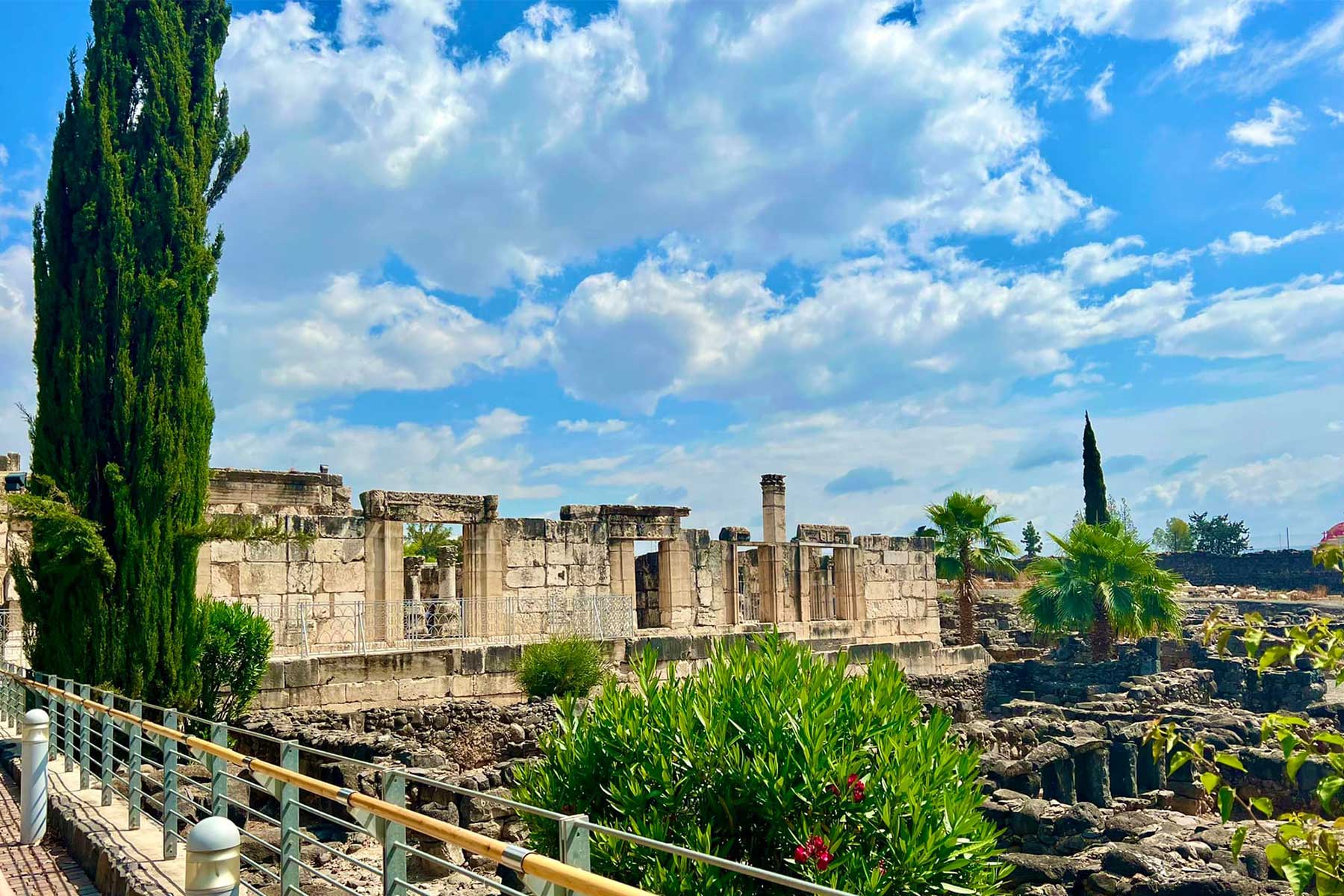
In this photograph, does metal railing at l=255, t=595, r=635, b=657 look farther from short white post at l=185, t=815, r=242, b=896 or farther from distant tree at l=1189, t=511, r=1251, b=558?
distant tree at l=1189, t=511, r=1251, b=558

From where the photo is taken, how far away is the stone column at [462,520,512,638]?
1836 cm

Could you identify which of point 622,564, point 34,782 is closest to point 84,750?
point 34,782

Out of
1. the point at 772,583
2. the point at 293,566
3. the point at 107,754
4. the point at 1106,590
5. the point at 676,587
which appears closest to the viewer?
the point at 107,754

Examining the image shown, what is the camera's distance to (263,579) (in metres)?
16.6

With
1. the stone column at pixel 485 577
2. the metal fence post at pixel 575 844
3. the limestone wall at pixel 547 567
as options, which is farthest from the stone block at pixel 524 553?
the metal fence post at pixel 575 844

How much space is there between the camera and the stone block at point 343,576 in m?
17.3

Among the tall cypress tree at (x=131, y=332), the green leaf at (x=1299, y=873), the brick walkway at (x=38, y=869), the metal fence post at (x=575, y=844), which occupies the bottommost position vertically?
the brick walkway at (x=38, y=869)

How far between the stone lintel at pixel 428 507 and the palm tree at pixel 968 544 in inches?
592

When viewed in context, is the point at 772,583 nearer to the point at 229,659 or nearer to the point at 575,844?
the point at 229,659

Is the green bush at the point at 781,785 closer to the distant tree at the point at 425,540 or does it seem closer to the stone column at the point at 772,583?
the stone column at the point at 772,583

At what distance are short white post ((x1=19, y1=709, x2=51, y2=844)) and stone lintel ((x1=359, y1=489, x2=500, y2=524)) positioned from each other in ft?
32.9

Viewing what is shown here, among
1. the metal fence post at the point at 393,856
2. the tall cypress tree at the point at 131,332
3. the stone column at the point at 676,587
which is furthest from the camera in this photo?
the stone column at the point at 676,587

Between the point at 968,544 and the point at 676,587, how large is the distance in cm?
1094

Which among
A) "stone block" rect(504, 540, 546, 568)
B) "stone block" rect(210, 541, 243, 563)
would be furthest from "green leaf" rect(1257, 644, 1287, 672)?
"stone block" rect(504, 540, 546, 568)
